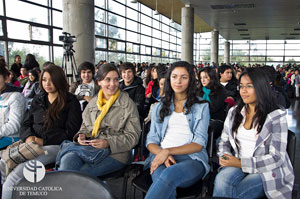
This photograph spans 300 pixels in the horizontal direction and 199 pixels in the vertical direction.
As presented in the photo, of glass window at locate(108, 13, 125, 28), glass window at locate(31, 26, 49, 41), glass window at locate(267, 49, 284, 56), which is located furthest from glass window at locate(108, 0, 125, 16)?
glass window at locate(267, 49, 284, 56)

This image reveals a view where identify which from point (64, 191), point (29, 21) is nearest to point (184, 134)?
point (64, 191)

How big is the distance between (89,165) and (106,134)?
1.03 feet

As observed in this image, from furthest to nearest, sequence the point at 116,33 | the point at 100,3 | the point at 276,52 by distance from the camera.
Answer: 1. the point at 276,52
2. the point at 116,33
3. the point at 100,3

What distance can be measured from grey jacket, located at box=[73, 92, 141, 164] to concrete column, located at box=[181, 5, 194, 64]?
13.0 m

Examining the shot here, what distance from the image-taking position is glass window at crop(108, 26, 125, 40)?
45.7 feet

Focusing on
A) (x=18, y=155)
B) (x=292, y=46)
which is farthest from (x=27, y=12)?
(x=292, y=46)

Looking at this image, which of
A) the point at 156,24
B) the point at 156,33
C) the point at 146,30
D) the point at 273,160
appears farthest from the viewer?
the point at 156,33

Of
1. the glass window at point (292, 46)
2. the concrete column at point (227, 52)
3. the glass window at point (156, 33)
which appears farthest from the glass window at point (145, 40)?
the glass window at point (292, 46)

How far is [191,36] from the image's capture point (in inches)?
597

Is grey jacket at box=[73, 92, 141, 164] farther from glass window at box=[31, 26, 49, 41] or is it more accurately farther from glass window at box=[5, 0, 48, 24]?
glass window at box=[31, 26, 49, 41]

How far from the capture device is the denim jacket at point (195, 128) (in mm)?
2115

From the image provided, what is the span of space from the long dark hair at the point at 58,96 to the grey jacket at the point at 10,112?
290 millimetres

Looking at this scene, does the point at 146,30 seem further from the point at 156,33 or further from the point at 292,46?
the point at 292,46

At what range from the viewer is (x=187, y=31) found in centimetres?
1499
